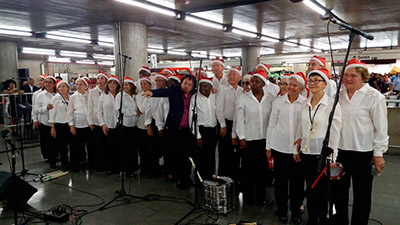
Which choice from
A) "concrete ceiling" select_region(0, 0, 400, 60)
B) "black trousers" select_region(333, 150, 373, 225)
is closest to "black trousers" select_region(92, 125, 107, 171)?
"concrete ceiling" select_region(0, 0, 400, 60)

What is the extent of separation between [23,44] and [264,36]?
1154 centimetres

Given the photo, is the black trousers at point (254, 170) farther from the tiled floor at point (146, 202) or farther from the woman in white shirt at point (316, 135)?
the woman in white shirt at point (316, 135)

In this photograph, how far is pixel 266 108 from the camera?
3.66 metres

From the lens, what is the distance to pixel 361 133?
8.83 feet

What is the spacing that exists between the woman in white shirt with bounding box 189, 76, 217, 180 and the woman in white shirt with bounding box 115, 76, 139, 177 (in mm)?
1291

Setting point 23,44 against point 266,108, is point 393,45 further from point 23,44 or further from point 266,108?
point 23,44

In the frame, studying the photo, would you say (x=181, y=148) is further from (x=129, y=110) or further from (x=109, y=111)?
(x=109, y=111)

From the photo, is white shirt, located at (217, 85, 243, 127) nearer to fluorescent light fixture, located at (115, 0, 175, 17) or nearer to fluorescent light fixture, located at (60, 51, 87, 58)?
fluorescent light fixture, located at (115, 0, 175, 17)

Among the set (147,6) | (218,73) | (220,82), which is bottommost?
(220,82)

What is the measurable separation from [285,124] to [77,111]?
387 centimetres

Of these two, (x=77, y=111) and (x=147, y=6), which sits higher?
(x=147, y=6)

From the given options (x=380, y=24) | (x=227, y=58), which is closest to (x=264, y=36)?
(x=380, y=24)

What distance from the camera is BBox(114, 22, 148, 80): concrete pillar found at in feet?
26.8

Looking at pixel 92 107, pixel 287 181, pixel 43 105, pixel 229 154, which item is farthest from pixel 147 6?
pixel 287 181
